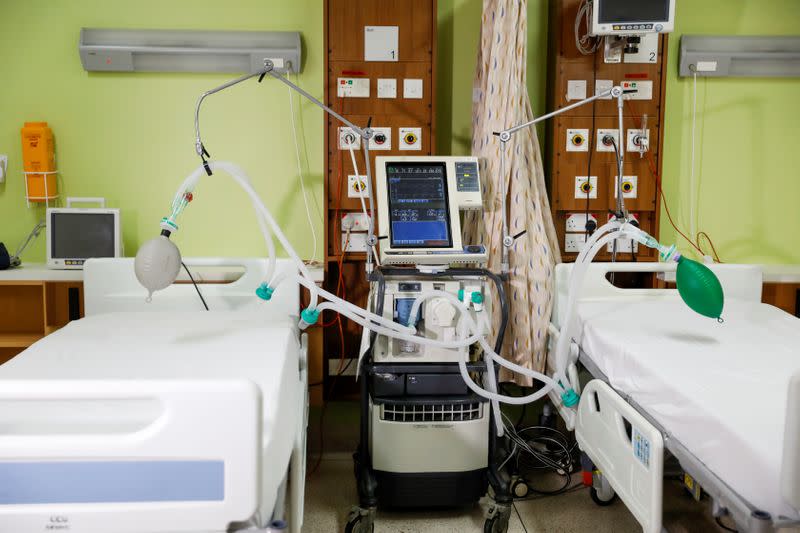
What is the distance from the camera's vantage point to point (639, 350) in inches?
82.0

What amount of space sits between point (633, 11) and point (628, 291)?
3.88ft

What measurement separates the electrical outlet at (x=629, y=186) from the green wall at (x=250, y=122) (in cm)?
35

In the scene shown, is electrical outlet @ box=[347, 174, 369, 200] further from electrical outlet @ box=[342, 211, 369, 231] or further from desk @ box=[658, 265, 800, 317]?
desk @ box=[658, 265, 800, 317]

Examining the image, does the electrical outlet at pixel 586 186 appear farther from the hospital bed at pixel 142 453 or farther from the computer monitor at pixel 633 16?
the hospital bed at pixel 142 453

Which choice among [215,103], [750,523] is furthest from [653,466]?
[215,103]

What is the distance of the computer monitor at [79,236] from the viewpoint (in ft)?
10.2

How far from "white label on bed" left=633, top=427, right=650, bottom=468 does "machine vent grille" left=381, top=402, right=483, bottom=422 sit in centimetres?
75

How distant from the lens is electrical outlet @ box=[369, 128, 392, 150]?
10.4 ft

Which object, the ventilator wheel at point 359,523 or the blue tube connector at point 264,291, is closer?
the blue tube connector at point 264,291

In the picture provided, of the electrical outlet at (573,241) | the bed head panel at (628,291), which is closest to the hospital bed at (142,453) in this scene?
the bed head panel at (628,291)

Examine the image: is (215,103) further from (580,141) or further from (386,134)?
(580,141)

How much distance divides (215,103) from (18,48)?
95cm

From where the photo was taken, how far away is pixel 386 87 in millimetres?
3141

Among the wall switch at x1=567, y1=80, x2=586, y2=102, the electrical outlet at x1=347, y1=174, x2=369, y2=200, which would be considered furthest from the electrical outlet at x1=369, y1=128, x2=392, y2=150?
the wall switch at x1=567, y1=80, x2=586, y2=102
